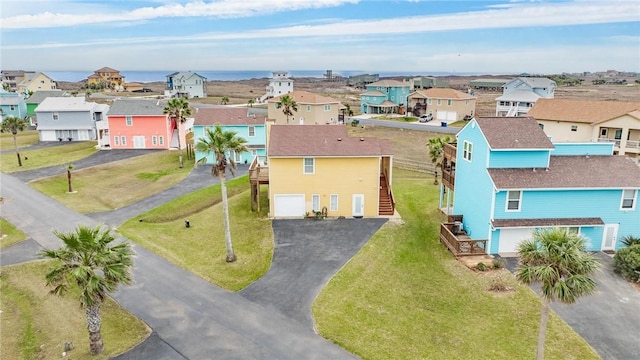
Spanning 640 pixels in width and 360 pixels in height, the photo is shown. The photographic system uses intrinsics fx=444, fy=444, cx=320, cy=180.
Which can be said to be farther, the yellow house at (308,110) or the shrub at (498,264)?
the yellow house at (308,110)

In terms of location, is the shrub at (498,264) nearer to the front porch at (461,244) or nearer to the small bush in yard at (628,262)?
the front porch at (461,244)

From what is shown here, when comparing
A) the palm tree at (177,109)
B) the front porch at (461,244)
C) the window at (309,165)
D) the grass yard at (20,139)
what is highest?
the palm tree at (177,109)

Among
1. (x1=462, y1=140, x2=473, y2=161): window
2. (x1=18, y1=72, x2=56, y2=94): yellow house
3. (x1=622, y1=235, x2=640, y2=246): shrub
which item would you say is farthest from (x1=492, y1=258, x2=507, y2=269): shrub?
(x1=18, y1=72, x2=56, y2=94): yellow house

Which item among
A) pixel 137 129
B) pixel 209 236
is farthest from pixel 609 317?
pixel 137 129

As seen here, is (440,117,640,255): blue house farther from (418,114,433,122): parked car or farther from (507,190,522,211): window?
(418,114,433,122): parked car

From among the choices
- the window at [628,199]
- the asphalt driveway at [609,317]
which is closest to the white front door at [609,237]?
the window at [628,199]

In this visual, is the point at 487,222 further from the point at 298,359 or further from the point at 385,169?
the point at 298,359

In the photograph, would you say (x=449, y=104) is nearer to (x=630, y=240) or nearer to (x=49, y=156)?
(x=630, y=240)
